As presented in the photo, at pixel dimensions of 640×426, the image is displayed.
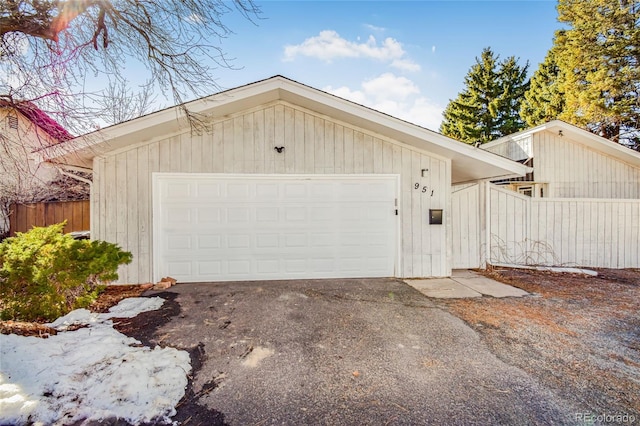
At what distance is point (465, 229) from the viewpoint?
6.66 meters

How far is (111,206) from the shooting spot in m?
5.29

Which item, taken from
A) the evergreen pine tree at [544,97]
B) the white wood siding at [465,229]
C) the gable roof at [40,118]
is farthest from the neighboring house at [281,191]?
the evergreen pine tree at [544,97]

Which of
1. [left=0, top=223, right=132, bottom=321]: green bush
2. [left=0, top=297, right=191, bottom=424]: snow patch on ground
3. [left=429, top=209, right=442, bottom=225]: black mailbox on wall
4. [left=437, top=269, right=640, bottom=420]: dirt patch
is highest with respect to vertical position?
[left=429, top=209, right=442, bottom=225]: black mailbox on wall

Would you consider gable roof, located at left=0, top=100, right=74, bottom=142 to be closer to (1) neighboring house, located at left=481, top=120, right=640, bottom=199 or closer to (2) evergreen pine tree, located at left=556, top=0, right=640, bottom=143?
(1) neighboring house, located at left=481, top=120, right=640, bottom=199

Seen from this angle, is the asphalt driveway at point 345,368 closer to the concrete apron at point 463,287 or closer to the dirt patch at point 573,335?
the dirt patch at point 573,335

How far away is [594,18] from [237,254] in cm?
1687

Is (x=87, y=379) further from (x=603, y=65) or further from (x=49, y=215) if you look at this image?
(x=603, y=65)

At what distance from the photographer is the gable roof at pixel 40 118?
131 inches

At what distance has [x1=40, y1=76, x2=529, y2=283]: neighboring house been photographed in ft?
17.3

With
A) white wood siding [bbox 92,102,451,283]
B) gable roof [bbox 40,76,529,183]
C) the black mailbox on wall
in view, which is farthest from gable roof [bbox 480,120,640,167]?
the black mailbox on wall

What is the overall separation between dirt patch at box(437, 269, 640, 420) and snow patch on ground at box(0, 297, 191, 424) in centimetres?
298

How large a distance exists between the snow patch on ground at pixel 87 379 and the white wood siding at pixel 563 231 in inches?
279

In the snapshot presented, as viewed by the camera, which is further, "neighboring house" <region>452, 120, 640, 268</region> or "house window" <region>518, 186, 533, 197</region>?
"house window" <region>518, 186, 533, 197</region>

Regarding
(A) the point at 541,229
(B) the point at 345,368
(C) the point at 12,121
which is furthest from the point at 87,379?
(A) the point at 541,229
